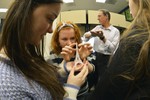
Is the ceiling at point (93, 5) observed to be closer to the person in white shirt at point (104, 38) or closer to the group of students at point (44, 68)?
the person in white shirt at point (104, 38)

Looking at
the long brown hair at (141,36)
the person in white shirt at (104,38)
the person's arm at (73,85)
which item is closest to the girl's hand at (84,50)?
the person's arm at (73,85)

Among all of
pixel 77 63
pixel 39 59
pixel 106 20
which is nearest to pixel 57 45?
pixel 77 63

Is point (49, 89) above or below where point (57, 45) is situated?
below

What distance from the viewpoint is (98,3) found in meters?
4.55

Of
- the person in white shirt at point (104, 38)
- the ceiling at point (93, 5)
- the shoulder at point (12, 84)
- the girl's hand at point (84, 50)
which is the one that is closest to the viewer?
the shoulder at point (12, 84)

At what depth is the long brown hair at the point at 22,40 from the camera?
821 millimetres

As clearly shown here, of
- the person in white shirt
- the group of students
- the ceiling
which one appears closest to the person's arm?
the group of students

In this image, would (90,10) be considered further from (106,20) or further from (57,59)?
(57,59)

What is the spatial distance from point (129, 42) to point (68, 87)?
313 mm

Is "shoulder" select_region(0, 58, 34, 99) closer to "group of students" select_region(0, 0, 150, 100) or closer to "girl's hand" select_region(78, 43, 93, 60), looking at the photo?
"group of students" select_region(0, 0, 150, 100)

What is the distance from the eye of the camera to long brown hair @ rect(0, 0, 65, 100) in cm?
82

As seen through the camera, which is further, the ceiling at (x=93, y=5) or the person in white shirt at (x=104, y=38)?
the ceiling at (x=93, y=5)

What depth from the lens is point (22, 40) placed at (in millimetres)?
832

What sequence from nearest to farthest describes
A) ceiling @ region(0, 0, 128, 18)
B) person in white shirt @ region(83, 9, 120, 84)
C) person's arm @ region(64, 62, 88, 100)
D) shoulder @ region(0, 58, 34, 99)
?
shoulder @ region(0, 58, 34, 99)
person's arm @ region(64, 62, 88, 100)
person in white shirt @ region(83, 9, 120, 84)
ceiling @ region(0, 0, 128, 18)
